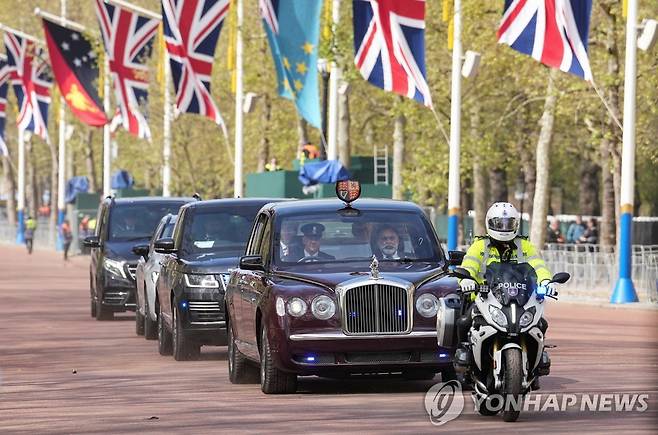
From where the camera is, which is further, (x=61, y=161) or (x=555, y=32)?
(x=61, y=161)

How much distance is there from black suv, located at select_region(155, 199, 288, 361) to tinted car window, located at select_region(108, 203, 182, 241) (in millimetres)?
6690

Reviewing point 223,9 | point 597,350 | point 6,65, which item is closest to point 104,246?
point 597,350

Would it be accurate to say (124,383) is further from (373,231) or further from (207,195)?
(207,195)

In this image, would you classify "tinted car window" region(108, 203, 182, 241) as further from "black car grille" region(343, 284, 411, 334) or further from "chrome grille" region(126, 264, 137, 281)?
"black car grille" region(343, 284, 411, 334)

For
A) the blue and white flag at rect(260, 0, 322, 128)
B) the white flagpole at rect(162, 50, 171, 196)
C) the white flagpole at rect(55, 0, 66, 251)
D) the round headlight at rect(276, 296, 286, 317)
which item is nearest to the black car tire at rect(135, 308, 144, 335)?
the round headlight at rect(276, 296, 286, 317)

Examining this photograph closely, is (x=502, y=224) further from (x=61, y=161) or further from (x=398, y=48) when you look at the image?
(x=61, y=161)

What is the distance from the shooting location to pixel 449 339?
1446cm

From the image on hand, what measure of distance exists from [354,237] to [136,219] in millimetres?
13359

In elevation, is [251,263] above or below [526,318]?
above

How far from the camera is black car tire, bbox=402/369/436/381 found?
16.0 meters

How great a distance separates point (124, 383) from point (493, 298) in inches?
202

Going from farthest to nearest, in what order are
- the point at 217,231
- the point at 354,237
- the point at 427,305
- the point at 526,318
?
the point at 217,231 < the point at 354,237 < the point at 427,305 < the point at 526,318

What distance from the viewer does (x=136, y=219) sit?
29.9m

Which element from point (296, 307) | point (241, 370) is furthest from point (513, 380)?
point (241, 370)
